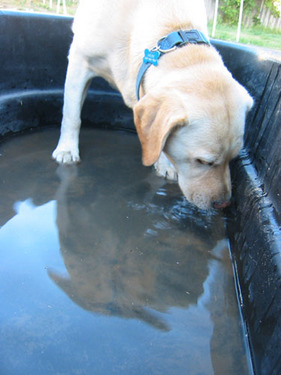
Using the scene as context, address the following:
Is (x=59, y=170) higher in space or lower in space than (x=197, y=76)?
lower

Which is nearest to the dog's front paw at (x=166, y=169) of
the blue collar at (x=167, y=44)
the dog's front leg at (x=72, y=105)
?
the dog's front leg at (x=72, y=105)

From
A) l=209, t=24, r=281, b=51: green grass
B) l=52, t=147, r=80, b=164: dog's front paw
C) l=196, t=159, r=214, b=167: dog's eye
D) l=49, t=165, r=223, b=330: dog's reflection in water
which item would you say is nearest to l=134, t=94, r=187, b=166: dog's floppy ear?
l=196, t=159, r=214, b=167: dog's eye

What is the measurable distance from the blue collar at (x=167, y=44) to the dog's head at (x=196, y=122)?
13.5 inches

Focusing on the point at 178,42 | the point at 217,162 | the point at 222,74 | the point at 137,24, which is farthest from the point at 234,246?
the point at 137,24

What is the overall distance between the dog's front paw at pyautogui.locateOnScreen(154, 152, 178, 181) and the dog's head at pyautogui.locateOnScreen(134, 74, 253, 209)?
742mm

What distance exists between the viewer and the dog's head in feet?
5.95

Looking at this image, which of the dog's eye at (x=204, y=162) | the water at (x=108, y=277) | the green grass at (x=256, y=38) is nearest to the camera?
the water at (x=108, y=277)

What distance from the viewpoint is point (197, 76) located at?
191cm

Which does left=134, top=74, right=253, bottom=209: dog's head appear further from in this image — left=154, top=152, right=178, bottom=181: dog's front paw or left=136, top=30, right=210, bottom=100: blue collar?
left=154, top=152, right=178, bottom=181: dog's front paw

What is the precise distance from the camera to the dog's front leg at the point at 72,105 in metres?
2.78

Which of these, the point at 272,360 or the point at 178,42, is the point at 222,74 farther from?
the point at 272,360

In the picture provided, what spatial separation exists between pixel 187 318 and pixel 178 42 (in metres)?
1.52

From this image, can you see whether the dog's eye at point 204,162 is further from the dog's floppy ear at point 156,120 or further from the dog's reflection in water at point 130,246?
the dog's reflection in water at point 130,246

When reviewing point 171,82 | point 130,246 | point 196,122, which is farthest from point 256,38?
point 130,246
